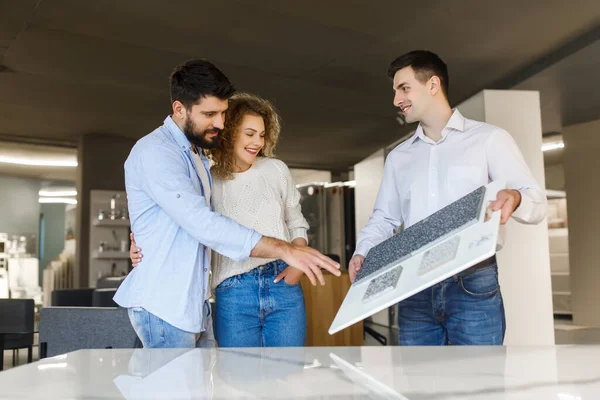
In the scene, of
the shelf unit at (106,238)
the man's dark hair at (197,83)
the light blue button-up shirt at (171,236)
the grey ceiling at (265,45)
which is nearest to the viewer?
the light blue button-up shirt at (171,236)

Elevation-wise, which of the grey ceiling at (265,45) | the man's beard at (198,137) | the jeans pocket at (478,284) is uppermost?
the grey ceiling at (265,45)

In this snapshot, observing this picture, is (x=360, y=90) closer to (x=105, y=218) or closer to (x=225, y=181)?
(x=105, y=218)

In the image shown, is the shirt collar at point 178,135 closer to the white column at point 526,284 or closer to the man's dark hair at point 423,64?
the man's dark hair at point 423,64

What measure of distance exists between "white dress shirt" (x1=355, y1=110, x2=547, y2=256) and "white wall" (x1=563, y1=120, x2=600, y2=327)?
8200mm

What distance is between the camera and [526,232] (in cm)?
402

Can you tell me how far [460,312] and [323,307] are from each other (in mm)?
2525

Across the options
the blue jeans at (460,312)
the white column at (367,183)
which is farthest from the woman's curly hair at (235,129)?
the white column at (367,183)

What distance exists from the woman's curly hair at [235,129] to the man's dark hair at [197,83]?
0.20m

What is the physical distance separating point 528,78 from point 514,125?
2941mm

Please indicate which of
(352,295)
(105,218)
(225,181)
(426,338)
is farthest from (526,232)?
(105,218)

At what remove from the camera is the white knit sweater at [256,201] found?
1.88 m

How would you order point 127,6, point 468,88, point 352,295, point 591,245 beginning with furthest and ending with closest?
point 591,245
point 468,88
point 127,6
point 352,295

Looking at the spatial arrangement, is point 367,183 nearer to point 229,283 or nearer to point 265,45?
point 265,45

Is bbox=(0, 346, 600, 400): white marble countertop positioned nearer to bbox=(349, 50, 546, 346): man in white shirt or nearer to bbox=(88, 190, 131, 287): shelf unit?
bbox=(349, 50, 546, 346): man in white shirt
